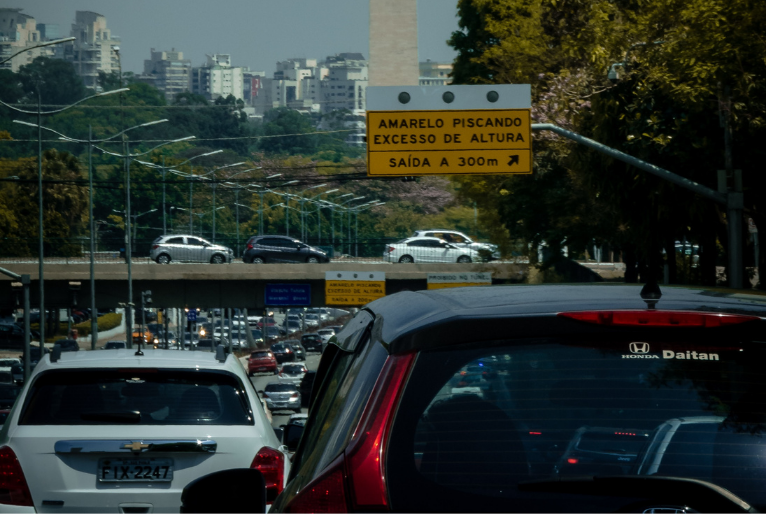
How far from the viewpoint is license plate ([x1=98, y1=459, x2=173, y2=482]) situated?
5.30 metres

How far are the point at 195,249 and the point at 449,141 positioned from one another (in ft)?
121

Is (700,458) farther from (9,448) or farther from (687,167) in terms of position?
(687,167)

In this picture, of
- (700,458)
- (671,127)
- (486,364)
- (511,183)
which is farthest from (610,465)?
(511,183)

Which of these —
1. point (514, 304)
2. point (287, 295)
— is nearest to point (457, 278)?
point (287, 295)

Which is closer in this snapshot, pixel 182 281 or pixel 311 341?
pixel 182 281

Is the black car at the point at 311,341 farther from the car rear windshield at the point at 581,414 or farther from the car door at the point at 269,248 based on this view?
the car rear windshield at the point at 581,414

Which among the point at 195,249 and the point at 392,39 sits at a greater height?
the point at 392,39

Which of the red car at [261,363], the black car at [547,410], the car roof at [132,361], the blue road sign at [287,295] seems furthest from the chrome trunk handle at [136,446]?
the red car at [261,363]

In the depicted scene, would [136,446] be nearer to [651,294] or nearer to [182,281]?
[651,294]

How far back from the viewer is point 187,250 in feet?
185

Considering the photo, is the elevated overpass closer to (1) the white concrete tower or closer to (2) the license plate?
(1) the white concrete tower

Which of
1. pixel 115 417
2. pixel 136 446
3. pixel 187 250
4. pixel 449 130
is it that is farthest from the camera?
pixel 187 250

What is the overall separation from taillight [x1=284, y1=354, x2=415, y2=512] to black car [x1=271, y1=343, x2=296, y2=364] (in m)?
70.2

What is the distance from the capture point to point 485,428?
7.68 feet
